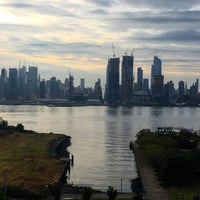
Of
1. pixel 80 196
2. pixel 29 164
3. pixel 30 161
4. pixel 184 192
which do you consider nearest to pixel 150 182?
pixel 184 192

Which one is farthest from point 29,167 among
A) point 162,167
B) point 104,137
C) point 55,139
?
point 104,137

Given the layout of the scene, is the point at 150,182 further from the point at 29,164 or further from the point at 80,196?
the point at 29,164

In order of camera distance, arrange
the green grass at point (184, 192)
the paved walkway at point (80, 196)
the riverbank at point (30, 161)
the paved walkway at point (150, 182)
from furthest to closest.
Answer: the riverbank at point (30, 161) < the paved walkway at point (150, 182) < the green grass at point (184, 192) < the paved walkway at point (80, 196)

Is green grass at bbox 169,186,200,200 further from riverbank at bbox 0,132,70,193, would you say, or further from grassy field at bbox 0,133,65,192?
grassy field at bbox 0,133,65,192

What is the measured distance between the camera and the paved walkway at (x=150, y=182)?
81.8ft

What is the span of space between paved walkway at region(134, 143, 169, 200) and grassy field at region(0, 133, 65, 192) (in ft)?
17.5

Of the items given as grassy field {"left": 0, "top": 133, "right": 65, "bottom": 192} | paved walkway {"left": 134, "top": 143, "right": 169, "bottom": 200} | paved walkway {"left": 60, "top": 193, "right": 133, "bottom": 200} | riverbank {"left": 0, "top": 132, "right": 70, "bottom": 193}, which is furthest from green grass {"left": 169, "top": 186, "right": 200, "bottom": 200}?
grassy field {"left": 0, "top": 133, "right": 65, "bottom": 192}

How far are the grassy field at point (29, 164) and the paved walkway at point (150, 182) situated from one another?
5.32 meters

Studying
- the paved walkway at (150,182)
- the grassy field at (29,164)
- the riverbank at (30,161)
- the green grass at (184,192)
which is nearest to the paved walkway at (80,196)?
the paved walkway at (150,182)

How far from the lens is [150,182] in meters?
28.9

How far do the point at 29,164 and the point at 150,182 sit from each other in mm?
9123

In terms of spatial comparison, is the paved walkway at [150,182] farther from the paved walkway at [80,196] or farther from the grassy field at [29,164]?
the grassy field at [29,164]

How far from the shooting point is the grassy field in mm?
27859

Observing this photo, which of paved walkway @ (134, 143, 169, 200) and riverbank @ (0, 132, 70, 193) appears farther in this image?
riverbank @ (0, 132, 70, 193)
